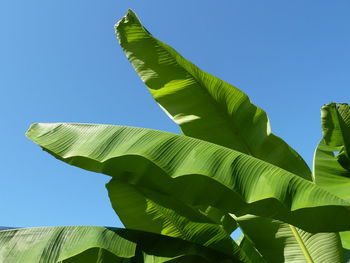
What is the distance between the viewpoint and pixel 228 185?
6.09 ft

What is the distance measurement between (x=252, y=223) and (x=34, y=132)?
1.61 metres

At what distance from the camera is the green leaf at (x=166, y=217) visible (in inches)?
104

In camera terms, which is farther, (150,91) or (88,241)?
(150,91)

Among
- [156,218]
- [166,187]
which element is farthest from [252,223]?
[166,187]

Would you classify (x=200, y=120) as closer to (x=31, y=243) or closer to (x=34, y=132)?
(x=34, y=132)

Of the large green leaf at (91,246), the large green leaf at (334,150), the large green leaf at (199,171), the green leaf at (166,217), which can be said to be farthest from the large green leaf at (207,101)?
the large green leaf at (91,246)

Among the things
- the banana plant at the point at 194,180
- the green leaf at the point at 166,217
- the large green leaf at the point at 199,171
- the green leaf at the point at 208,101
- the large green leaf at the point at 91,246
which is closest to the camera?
the large green leaf at the point at 199,171

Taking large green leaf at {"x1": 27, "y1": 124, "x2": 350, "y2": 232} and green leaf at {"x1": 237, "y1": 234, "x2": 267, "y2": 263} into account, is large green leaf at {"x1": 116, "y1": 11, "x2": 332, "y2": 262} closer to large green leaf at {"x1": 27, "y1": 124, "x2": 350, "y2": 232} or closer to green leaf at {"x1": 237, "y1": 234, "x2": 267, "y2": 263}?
green leaf at {"x1": 237, "y1": 234, "x2": 267, "y2": 263}

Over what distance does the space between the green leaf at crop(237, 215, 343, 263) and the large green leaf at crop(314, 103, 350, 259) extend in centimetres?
33

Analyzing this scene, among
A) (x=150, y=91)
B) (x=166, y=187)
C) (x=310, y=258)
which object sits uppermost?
(x=150, y=91)

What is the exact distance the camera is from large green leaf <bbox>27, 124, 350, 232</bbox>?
181 centimetres

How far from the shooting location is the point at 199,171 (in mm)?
1894

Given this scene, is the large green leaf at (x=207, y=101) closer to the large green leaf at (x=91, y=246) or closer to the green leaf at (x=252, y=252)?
the green leaf at (x=252, y=252)

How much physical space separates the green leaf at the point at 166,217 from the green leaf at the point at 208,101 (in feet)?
2.12
